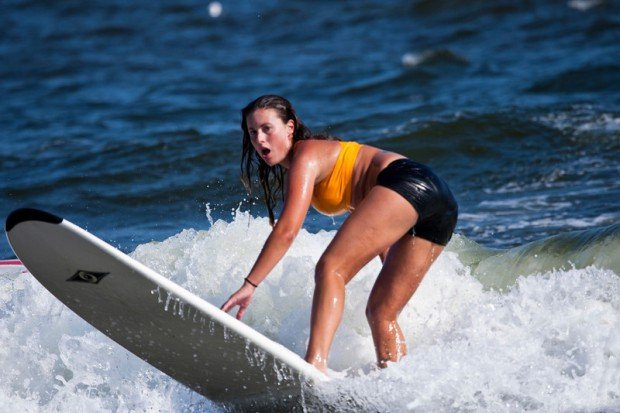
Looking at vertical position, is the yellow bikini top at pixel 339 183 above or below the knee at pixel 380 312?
above

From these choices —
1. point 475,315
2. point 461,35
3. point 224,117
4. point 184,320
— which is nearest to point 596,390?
point 475,315

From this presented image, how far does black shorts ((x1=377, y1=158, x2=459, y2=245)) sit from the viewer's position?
16.0 feet

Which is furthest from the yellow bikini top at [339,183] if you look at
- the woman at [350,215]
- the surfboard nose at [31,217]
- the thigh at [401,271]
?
the surfboard nose at [31,217]

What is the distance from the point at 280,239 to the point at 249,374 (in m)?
0.69

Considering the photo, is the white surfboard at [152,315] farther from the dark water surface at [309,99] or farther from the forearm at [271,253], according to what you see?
the dark water surface at [309,99]

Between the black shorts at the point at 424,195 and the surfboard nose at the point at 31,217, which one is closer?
the surfboard nose at the point at 31,217

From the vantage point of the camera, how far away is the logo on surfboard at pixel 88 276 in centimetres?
480

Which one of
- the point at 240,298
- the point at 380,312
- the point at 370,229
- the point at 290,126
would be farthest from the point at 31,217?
the point at 380,312

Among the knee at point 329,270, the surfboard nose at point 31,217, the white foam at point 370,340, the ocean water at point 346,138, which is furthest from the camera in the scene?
the ocean water at point 346,138

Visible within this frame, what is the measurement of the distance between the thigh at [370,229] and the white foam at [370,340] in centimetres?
54

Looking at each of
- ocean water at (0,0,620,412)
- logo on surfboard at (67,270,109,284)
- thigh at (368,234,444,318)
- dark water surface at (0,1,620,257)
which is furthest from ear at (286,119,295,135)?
dark water surface at (0,1,620,257)

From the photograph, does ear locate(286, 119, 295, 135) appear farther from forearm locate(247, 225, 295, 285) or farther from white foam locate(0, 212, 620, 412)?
white foam locate(0, 212, 620, 412)

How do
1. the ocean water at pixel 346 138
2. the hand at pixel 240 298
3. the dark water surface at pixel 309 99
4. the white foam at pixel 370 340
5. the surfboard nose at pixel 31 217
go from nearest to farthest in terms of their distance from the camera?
the surfboard nose at pixel 31 217
the hand at pixel 240 298
the white foam at pixel 370 340
the ocean water at pixel 346 138
the dark water surface at pixel 309 99

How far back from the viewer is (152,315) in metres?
4.90
